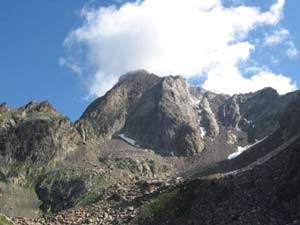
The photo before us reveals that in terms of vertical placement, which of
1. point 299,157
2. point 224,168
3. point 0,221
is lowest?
point 299,157


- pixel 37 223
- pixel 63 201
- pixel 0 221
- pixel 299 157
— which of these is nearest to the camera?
pixel 299 157

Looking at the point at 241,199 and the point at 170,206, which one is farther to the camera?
the point at 170,206

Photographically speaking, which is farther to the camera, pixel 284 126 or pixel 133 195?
pixel 284 126

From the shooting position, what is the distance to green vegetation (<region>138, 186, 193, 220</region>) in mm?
53312

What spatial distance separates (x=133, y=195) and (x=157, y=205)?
31.8 meters

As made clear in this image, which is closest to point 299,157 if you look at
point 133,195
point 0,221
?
point 0,221

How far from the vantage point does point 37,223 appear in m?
64.2

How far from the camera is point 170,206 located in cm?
5456

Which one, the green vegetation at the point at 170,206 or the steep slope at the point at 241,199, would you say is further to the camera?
the green vegetation at the point at 170,206

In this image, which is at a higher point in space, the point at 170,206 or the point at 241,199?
the point at 170,206

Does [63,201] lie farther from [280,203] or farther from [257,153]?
[280,203]

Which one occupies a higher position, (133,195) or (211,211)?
(133,195)

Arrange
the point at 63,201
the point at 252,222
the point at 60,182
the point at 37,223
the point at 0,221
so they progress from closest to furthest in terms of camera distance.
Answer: the point at 252,222, the point at 0,221, the point at 37,223, the point at 63,201, the point at 60,182

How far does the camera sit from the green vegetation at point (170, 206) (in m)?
53.3
